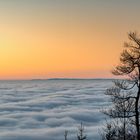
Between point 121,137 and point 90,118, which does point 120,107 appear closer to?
point 121,137

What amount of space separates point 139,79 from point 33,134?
4484 inches

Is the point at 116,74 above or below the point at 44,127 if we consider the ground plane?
above

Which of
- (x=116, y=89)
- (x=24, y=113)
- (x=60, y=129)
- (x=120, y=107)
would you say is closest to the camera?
(x=116, y=89)

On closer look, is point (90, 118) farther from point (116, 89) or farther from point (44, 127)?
point (116, 89)

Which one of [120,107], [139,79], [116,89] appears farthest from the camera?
[120,107]

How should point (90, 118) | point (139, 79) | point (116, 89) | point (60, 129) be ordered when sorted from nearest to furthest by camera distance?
point (139, 79)
point (116, 89)
point (60, 129)
point (90, 118)

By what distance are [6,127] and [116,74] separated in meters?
131

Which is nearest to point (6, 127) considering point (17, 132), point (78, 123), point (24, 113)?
point (17, 132)

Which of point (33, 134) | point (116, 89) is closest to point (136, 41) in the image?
point (116, 89)

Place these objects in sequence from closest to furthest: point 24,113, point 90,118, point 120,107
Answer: point 120,107 < point 90,118 < point 24,113

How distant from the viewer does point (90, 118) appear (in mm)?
162375

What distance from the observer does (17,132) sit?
135m

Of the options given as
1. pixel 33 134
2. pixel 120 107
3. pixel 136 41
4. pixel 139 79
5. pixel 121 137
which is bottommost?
pixel 33 134

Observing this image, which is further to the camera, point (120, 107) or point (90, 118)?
point (90, 118)
